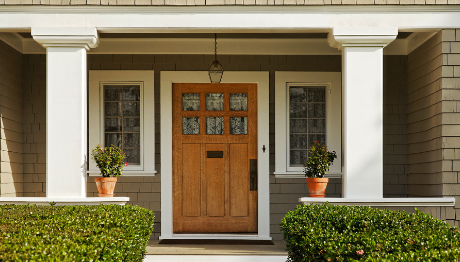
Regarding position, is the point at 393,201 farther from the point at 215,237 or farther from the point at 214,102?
the point at 214,102

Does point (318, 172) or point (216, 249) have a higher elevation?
point (318, 172)

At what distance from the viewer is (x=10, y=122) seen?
668 centimetres

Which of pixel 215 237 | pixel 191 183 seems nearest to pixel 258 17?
pixel 191 183

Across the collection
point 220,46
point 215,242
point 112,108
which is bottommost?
point 215,242

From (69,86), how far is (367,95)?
3.46 m

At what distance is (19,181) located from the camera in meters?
6.90

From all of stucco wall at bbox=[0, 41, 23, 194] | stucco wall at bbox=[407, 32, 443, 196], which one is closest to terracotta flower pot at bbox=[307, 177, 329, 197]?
stucco wall at bbox=[407, 32, 443, 196]

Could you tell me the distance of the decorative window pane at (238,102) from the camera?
23.8ft

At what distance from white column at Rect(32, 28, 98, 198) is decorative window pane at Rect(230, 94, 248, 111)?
239 centimetres

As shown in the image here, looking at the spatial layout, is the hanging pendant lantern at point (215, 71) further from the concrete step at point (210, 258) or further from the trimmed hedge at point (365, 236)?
the trimmed hedge at point (365, 236)

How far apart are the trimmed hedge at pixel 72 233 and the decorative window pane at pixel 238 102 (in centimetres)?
260

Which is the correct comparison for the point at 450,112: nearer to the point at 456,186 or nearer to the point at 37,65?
the point at 456,186

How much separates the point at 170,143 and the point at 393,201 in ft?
10.5

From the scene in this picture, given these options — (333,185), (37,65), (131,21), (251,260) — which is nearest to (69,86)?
(131,21)
